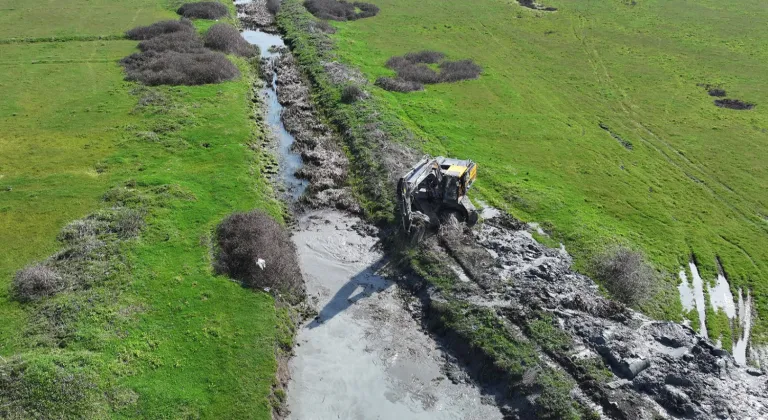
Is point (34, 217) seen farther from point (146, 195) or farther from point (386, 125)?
point (386, 125)

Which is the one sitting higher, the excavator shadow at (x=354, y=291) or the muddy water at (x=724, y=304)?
the muddy water at (x=724, y=304)

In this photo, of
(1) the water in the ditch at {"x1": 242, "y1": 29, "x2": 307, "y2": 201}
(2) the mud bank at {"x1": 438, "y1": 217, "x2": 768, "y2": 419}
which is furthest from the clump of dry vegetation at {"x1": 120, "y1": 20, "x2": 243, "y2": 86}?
(2) the mud bank at {"x1": 438, "y1": 217, "x2": 768, "y2": 419}

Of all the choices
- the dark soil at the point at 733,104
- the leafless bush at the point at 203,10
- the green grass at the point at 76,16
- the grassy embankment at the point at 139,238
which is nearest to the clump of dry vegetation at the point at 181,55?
the grassy embankment at the point at 139,238

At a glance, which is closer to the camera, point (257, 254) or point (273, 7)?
point (257, 254)

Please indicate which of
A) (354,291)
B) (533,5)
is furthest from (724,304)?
(533,5)

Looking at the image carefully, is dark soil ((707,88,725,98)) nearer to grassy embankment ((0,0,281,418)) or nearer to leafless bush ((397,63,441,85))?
leafless bush ((397,63,441,85))

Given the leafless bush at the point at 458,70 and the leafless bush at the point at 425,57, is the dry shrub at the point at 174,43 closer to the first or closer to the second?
the leafless bush at the point at 425,57

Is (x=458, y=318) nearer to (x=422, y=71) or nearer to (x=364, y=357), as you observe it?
(x=364, y=357)

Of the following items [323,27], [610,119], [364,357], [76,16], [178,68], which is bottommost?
[364,357]
